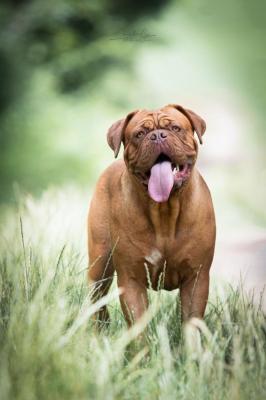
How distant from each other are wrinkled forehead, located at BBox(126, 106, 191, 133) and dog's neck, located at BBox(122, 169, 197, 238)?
239mm

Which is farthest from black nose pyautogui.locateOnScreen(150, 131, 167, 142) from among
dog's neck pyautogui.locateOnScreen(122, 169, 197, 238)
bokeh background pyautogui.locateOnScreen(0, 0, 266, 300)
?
bokeh background pyautogui.locateOnScreen(0, 0, 266, 300)

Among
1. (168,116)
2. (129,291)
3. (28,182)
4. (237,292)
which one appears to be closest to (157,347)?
(129,291)

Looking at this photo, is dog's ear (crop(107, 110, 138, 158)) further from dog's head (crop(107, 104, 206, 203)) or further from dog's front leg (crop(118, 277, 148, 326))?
dog's front leg (crop(118, 277, 148, 326))

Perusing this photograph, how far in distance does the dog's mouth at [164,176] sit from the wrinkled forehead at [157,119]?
175 mm

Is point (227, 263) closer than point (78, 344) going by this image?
No

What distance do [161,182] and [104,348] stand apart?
779 mm

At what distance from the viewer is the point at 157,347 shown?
3738 mm

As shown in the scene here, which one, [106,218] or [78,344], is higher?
[106,218]

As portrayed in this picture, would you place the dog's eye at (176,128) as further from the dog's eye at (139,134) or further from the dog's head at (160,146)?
the dog's eye at (139,134)

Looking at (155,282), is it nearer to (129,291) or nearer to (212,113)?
(129,291)

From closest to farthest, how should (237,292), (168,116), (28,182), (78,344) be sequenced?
(78,344) < (168,116) < (237,292) < (28,182)

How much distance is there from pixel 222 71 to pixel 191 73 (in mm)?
256

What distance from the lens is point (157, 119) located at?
4.00 m

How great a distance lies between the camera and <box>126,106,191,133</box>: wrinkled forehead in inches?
157
